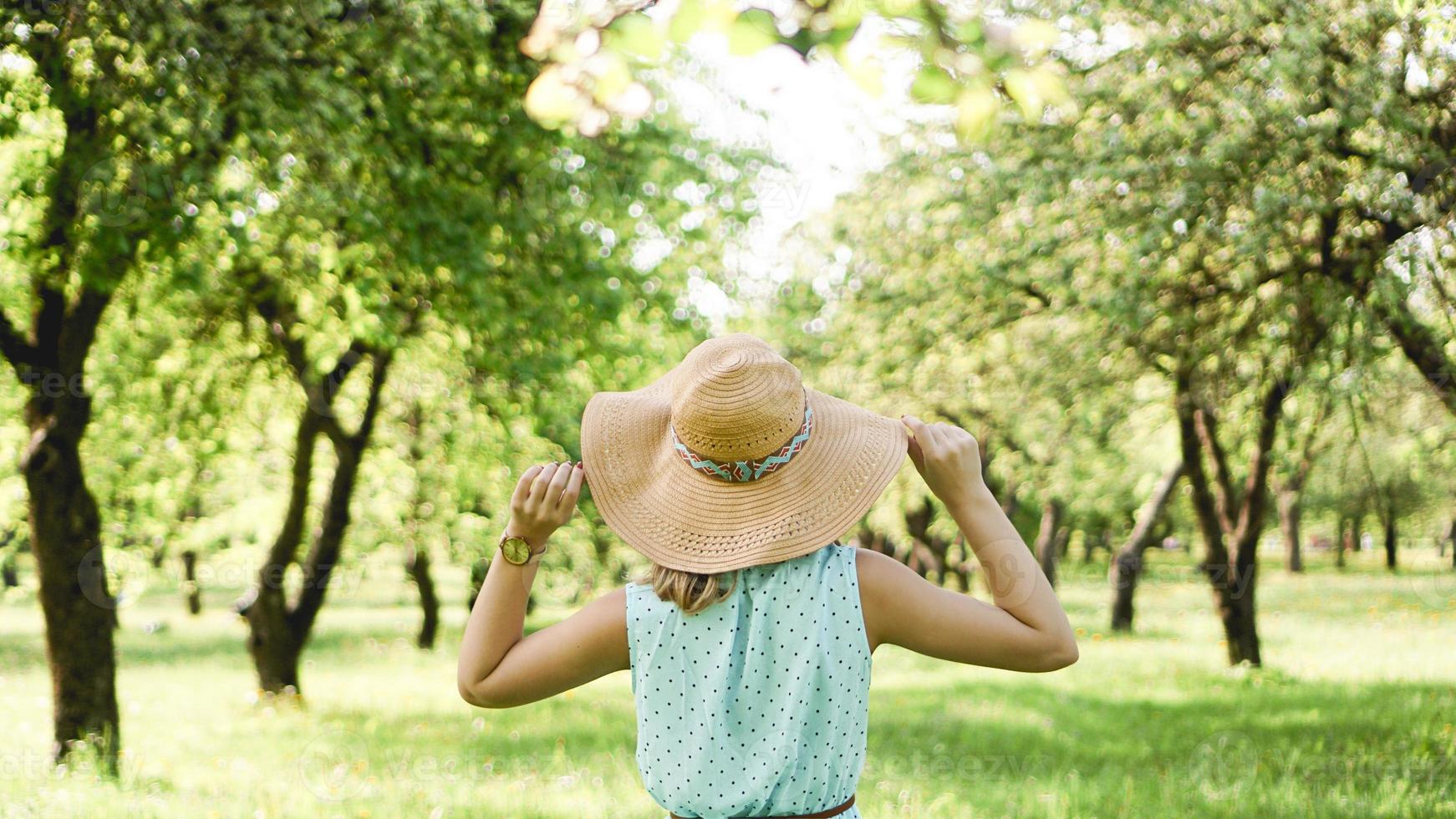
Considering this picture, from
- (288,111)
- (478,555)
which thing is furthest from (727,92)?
(478,555)

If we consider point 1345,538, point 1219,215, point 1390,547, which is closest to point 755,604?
point 1219,215

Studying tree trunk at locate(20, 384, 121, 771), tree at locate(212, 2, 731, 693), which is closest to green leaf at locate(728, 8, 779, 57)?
tree at locate(212, 2, 731, 693)

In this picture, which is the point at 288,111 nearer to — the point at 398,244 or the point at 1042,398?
the point at 398,244

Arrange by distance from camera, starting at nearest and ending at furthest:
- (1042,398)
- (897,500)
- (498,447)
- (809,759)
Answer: (809,759) < (1042,398) < (498,447) < (897,500)

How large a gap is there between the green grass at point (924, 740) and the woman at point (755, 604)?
4.52 metres

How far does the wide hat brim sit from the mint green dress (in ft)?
0.31

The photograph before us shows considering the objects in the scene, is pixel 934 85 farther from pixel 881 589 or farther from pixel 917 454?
pixel 881 589

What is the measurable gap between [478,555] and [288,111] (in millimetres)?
13606

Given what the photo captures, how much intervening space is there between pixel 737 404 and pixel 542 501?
0.44 m

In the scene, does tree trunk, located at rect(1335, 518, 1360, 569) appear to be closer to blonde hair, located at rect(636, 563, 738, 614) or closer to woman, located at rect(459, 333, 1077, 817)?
woman, located at rect(459, 333, 1077, 817)

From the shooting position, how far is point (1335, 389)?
7105mm

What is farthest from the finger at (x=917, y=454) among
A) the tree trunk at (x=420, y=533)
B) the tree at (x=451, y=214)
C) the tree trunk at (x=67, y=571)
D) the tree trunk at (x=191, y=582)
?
the tree trunk at (x=191, y=582)

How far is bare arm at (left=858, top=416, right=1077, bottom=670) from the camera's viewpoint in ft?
7.00

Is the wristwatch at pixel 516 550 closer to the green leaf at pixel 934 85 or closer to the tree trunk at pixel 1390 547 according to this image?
the green leaf at pixel 934 85
